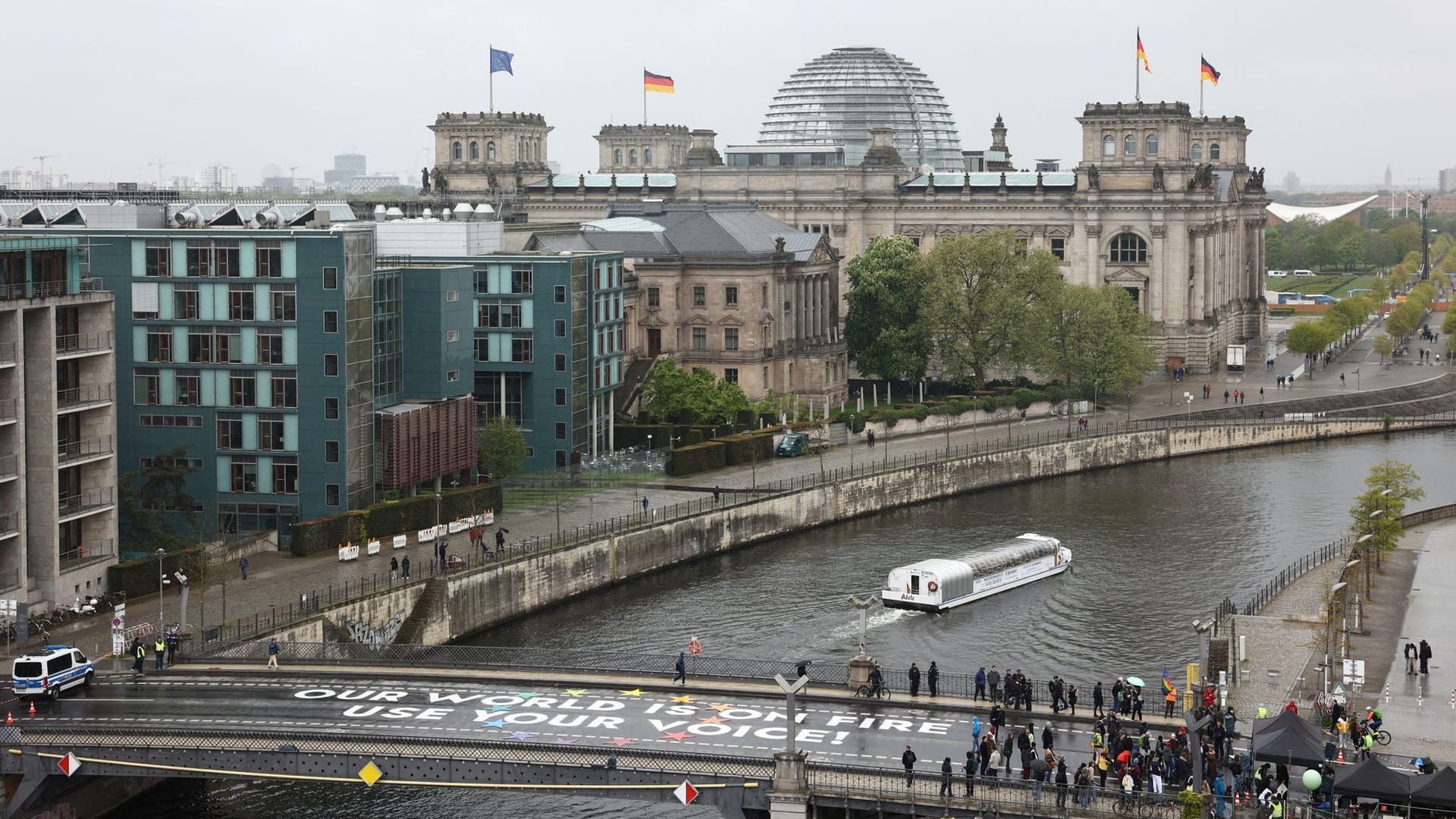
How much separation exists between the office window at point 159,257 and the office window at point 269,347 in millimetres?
5110

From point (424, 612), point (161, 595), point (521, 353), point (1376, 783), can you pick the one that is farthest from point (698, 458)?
point (1376, 783)

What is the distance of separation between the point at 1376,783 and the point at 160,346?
60.2 m

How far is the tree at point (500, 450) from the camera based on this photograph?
105812 mm

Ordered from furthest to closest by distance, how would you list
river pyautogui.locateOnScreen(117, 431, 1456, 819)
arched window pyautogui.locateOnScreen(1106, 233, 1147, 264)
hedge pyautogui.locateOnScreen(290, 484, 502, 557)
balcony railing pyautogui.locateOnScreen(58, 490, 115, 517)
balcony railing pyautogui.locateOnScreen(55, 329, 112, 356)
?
arched window pyautogui.locateOnScreen(1106, 233, 1147, 264)
hedge pyautogui.locateOnScreen(290, 484, 502, 557)
balcony railing pyautogui.locateOnScreen(55, 329, 112, 356)
balcony railing pyautogui.locateOnScreen(58, 490, 115, 517)
river pyautogui.locateOnScreen(117, 431, 1456, 819)

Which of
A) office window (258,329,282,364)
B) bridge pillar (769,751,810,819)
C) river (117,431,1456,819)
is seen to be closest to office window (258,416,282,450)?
office window (258,329,282,364)

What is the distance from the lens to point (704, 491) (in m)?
111

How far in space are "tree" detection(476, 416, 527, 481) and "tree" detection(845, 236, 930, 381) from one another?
47.0 metres

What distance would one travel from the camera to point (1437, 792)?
53.6m

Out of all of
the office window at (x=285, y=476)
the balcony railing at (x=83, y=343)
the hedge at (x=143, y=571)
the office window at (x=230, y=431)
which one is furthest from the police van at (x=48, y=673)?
the office window at (x=230, y=431)

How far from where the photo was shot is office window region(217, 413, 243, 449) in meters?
95.9

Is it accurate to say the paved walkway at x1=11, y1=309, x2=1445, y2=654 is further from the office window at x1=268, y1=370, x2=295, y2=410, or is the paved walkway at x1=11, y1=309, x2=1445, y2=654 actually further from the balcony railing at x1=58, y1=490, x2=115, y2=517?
the office window at x1=268, y1=370, x2=295, y2=410

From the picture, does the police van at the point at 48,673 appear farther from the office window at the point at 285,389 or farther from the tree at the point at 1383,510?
the tree at the point at 1383,510

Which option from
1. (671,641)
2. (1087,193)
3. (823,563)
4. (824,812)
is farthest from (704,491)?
(1087,193)

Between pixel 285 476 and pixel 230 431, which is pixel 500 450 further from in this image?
pixel 230 431
